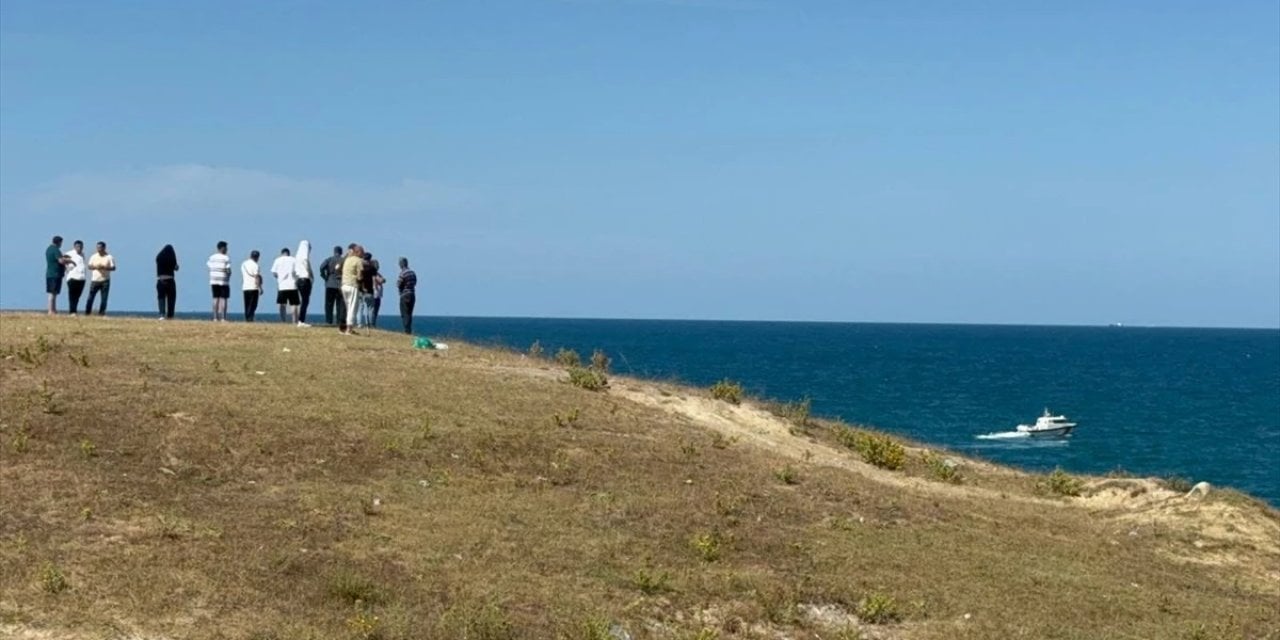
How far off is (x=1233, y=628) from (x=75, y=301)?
2336 centimetres

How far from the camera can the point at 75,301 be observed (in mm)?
30891

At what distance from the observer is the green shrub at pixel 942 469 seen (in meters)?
24.7

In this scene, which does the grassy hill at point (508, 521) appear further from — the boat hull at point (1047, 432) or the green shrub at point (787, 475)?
the boat hull at point (1047, 432)

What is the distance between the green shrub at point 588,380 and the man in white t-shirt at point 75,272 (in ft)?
36.4

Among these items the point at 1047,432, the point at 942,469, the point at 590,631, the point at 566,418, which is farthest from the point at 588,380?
the point at 1047,432

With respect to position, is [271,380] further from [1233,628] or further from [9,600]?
[1233,628]

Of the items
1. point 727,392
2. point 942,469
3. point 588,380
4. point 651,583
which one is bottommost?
point 651,583

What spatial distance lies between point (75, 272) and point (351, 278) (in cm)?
593

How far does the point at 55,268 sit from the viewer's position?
100 ft

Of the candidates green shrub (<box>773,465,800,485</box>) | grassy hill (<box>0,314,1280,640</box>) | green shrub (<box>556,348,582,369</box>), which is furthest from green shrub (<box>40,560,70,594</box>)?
green shrub (<box>556,348,582,369</box>)

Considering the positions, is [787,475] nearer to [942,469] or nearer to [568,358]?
[942,469]

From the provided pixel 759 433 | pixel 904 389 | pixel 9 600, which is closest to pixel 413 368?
pixel 759 433

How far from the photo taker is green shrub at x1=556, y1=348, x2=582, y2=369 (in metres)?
29.2

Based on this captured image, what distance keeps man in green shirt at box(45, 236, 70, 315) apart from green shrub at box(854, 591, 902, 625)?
20.4m
